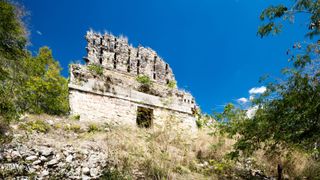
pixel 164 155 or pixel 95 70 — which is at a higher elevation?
pixel 95 70

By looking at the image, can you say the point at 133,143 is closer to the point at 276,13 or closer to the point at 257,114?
the point at 257,114

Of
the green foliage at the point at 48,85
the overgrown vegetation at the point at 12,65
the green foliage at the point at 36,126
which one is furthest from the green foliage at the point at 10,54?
the green foliage at the point at 48,85

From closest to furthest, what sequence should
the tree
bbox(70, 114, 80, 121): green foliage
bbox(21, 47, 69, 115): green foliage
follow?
the tree → bbox(70, 114, 80, 121): green foliage → bbox(21, 47, 69, 115): green foliage

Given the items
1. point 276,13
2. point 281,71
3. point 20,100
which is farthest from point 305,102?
point 20,100

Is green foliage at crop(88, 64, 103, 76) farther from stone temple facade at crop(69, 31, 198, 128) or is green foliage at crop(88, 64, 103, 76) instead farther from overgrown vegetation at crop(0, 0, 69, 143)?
overgrown vegetation at crop(0, 0, 69, 143)

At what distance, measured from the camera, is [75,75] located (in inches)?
328

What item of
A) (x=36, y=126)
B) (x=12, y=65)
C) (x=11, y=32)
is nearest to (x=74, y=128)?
(x=36, y=126)

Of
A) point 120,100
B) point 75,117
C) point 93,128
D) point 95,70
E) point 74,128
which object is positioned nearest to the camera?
point 74,128

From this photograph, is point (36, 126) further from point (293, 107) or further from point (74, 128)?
point (293, 107)

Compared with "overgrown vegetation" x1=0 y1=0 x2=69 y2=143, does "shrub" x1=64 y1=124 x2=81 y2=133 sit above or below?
below

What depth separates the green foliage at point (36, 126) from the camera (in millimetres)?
5262

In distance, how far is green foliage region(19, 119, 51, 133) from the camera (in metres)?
5.26

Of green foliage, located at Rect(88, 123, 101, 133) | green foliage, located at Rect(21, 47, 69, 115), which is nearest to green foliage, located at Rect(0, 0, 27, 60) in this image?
green foliage, located at Rect(88, 123, 101, 133)

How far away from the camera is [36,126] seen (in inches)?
213
